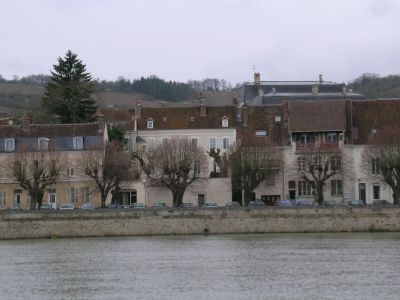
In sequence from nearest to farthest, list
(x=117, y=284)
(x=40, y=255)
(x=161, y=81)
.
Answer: (x=117, y=284) < (x=40, y=255) < (x=161, y=81)

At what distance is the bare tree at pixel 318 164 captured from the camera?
223ft

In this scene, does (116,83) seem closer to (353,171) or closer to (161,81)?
(161,81)

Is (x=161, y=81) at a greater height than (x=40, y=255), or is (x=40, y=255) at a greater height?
(x=161, y=81)

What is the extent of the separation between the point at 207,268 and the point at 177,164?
2768 cm

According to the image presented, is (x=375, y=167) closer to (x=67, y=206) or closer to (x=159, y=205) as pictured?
(x=159, y=205)

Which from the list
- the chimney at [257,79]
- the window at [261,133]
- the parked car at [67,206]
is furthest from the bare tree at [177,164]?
the chimney at [257,79]

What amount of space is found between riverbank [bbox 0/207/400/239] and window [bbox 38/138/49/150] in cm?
1222

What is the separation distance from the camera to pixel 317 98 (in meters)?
90.4

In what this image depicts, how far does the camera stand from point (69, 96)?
282 feet

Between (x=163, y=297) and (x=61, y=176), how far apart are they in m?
38.8

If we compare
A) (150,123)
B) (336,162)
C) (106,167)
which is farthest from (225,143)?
(106,167)

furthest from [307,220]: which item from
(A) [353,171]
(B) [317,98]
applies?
(B) [317,98]

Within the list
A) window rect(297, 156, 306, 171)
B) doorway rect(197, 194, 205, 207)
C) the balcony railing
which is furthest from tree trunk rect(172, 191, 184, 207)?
the balcony railing

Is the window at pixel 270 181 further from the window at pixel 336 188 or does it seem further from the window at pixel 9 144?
the window at pixel 9 144
